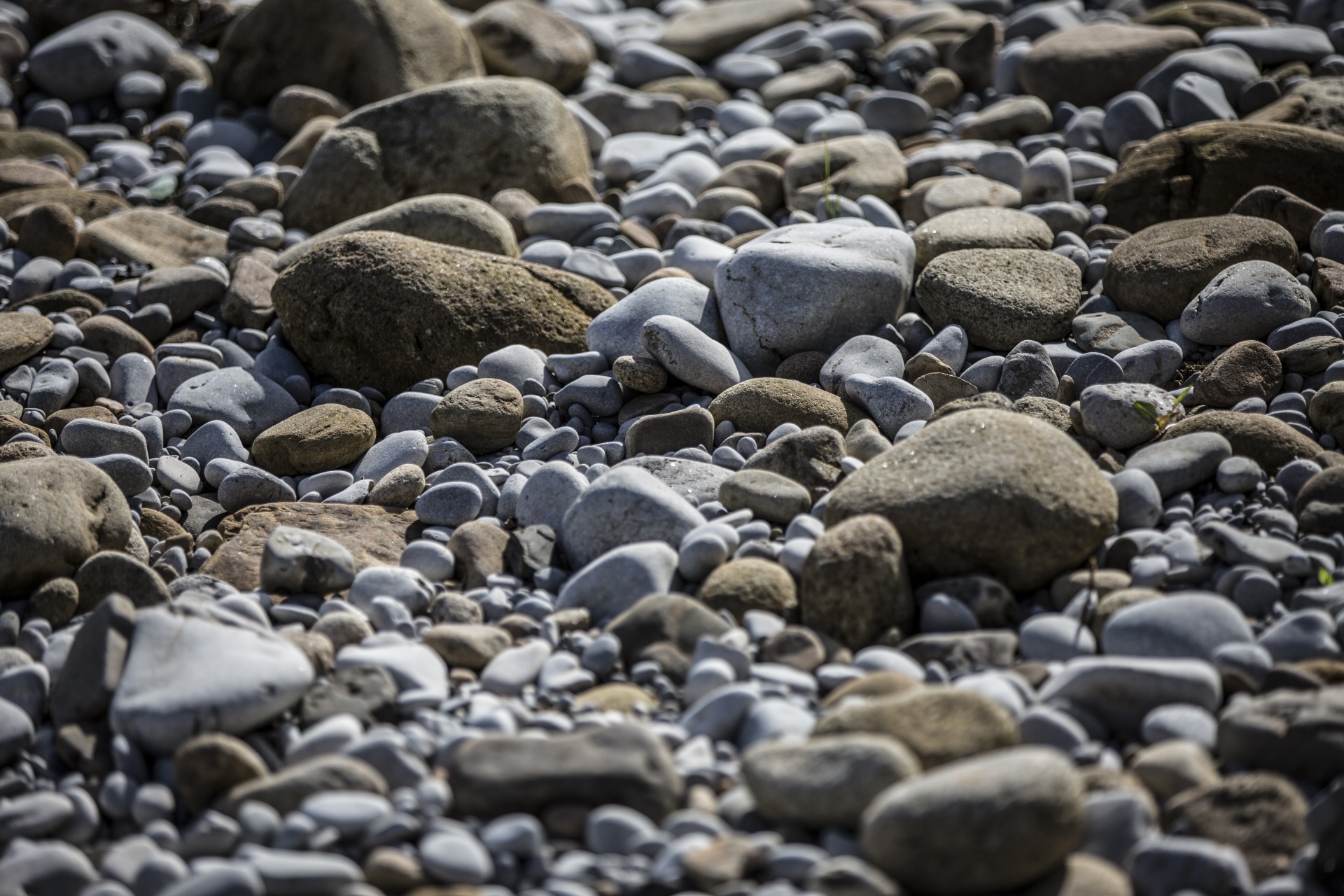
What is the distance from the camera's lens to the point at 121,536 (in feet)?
10.1

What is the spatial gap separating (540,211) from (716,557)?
2.66 meters

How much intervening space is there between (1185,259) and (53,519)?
11.8ft

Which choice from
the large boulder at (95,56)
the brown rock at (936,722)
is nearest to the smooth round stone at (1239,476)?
the brown rock at (936,722)

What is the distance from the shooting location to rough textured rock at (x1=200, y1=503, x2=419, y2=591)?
3.06m

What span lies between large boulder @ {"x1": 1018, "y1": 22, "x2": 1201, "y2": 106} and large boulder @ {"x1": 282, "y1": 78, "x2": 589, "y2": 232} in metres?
2.61

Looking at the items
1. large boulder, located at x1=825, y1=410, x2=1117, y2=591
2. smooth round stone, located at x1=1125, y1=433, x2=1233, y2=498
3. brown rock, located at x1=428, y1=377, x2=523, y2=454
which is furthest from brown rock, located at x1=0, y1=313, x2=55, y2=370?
smooth round stone, located at x1=1125, y1=433, x2=1233, y2=498

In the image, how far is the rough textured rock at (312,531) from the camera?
3.06 metres

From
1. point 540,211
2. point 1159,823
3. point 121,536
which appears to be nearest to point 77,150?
point 540,211

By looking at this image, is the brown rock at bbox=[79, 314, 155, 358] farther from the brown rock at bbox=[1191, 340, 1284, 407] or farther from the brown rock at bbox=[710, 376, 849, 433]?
the brown rock at bbox=[1191, 340, 1284, 407]

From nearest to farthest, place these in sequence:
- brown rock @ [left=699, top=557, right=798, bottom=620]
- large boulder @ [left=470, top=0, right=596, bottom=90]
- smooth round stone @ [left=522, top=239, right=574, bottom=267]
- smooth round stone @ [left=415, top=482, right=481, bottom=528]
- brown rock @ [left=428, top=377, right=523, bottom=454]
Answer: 1. brown rock @ [left=699, top=557, right=798, bottom=620]
2. smooth round stone @ [left=415, top=482, right=481, bottom=528]
3. brown rock @ [left=428, top=377, right=523, bottom=454]
4. smooth round stone @ [left=522, top=239, right=574, bottom=267]
5. large boulder @ [left=470, top=0, right=596, bottom=90]

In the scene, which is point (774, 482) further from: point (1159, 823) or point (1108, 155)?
point (1108, 155)

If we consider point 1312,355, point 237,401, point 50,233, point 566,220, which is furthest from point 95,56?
point 1312,355

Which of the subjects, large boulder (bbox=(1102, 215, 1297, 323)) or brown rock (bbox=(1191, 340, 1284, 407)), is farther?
large boulder (bbox=(1102, 215, 1297, 323))

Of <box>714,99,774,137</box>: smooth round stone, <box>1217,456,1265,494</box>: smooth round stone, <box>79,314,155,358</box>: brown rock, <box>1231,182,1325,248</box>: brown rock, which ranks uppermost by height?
<box>1231,182,1325,248</box>: brown rock
